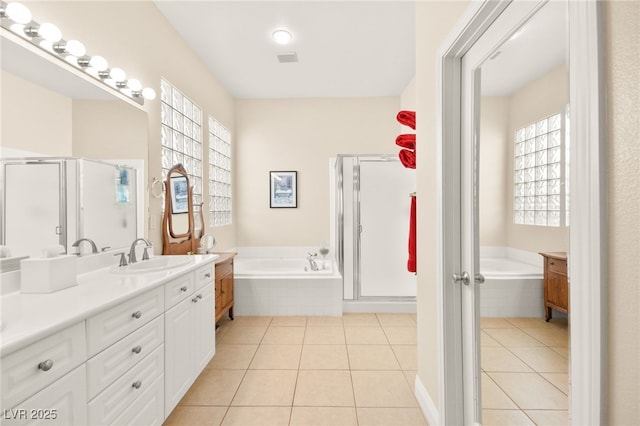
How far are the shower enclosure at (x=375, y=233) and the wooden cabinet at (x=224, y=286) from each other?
3.99 ft

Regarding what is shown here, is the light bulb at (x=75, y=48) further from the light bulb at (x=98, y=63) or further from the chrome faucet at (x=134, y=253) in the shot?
the chrome faucet at (x=134, y=253)

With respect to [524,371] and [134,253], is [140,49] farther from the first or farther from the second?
[524,371]

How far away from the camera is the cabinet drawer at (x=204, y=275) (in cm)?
201

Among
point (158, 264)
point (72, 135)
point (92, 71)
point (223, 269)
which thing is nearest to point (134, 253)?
point (158, 264)

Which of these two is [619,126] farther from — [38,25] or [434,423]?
[38,25]

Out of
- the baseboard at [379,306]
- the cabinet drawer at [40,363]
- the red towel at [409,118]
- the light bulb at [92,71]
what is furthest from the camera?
the baseboard at [379,306]

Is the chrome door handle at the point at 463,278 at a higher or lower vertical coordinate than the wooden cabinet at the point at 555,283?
lower

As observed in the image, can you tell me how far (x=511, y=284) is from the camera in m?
1.18

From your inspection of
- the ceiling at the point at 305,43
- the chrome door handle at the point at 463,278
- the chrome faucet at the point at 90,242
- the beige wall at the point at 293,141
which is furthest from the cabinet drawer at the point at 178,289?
the beige wall at the point at 293,141

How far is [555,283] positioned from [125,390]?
5.38 feet

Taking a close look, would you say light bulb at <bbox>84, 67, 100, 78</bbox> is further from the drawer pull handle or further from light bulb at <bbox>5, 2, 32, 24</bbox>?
the drawer pull handle

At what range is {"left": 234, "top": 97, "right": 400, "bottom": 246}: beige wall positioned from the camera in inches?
179

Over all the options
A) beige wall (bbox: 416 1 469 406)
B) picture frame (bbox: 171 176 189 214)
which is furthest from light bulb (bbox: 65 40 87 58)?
beige wall (bbox: 416 1 469 406)

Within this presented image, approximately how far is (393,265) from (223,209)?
2.35 metres
